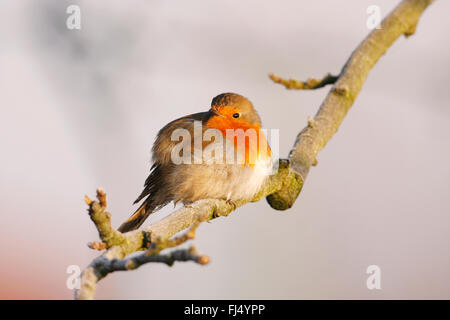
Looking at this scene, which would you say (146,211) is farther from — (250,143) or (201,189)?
(250,143)

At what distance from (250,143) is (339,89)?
908 mm

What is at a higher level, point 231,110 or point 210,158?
point 231,110

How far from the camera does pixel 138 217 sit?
4.38 metres

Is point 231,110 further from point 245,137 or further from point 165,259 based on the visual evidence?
point 165,259

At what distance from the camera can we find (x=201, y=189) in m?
4.21

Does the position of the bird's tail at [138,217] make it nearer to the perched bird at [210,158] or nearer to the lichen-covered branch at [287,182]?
the perched bird at [210,158]

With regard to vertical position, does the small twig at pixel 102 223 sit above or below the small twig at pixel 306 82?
below

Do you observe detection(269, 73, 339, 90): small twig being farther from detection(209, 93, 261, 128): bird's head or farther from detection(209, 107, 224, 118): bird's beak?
detection(209, 107, 224, 118): bird's beak

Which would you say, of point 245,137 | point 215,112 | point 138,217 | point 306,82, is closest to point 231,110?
point 215,112

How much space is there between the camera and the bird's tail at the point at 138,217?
4209 mm

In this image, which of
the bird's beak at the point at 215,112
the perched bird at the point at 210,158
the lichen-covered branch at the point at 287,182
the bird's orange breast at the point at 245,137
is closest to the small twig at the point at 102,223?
the lichen-covered branch at the point at 287,182

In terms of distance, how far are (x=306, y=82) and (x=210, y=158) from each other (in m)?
1.00
